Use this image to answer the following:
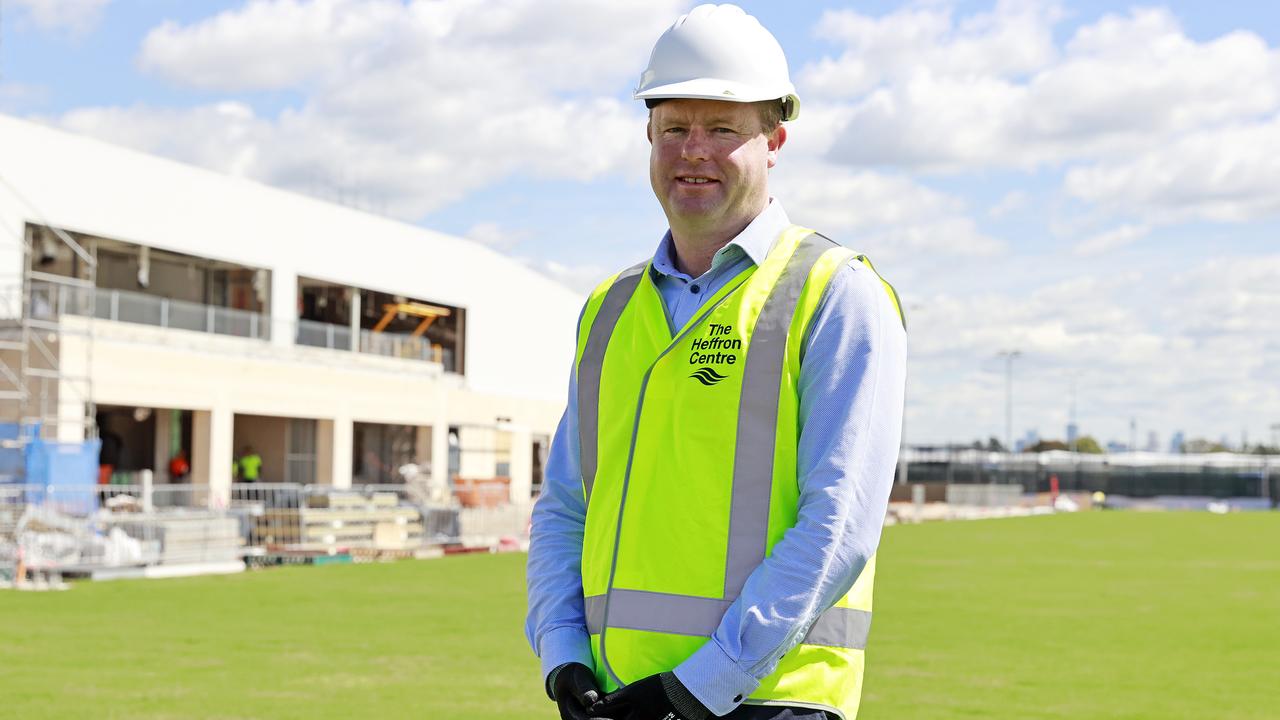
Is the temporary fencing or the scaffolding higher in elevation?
the scaffolding

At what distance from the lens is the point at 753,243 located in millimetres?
3154

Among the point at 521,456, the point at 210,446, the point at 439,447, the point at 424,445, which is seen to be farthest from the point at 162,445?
the point at 521,456

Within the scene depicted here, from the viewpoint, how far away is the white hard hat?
3.10 meters

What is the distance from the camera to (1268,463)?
347ft

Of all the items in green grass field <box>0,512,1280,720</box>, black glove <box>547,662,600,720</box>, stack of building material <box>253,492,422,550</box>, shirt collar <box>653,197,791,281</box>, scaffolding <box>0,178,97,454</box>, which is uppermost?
scaffolding <box>0,178,97,454</box>

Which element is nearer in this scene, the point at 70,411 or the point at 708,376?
the point at 708,376

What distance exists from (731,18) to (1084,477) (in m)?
106

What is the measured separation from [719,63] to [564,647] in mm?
1297

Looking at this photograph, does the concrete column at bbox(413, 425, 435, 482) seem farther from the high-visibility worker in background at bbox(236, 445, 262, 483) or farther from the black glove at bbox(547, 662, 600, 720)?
the black glove at bbox(547, 662, 600, 720)

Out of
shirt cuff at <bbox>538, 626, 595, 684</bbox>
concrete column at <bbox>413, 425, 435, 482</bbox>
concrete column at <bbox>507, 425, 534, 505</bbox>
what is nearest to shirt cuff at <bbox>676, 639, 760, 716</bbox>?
shirt cuff at <bbox>538, 626, 595, 684</bbox>

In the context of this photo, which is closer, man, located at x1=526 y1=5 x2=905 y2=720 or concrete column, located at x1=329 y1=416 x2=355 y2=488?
man, located at x1=526 y1=5 x2=905 y2=720

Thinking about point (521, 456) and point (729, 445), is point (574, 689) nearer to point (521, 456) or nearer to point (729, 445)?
point (729, 445)

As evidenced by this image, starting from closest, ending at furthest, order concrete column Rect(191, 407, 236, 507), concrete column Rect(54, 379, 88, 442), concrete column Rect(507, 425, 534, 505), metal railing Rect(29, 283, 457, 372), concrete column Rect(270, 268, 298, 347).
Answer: concrete column Rect(54, 379, 88, 442), metal railing Rect(29, 283, 457, 372), concrete column Rect(191, 407, 236, 507), concrete column Rect(270, 268, 298, 347), concrete column Rect(507, 425, 534, 505)

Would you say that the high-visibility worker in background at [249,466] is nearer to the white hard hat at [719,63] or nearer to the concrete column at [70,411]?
the concrete column at [70,411]
